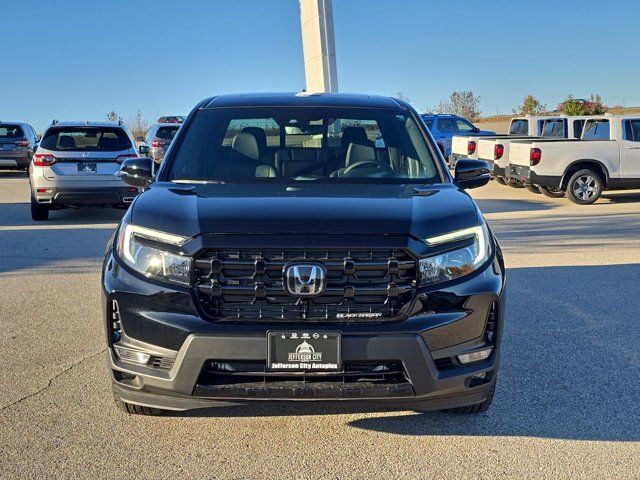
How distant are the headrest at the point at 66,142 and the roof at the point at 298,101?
7.88 meters

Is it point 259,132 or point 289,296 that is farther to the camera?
point 259,132

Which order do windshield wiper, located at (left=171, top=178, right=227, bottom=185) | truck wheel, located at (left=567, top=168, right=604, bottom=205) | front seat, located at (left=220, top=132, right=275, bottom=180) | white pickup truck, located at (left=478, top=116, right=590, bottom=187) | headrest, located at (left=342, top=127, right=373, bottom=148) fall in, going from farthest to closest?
1. white pickup truck, located at (left=478, top=116, right=590, bottom=187)
2. truck wheel, located at (left=567, top=168, right=604, bottom=205)
3. headrest, located at (left=342, top=127, right=373, bottom=148)
4. front seat, located at (left=220, top=132, right=275, bottom=180)
5. windshield wiper, located at (left=171, top=178, right=227, bottom=185)

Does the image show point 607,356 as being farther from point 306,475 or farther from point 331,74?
point 331,74

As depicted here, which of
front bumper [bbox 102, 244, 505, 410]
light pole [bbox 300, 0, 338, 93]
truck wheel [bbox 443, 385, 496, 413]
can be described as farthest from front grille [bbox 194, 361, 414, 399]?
light pole [bbox 300, 0, 338, 93]

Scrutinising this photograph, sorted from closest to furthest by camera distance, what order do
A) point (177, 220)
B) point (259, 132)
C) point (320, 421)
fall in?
point (177, 220) → point (320, 421) → point (259, 132)

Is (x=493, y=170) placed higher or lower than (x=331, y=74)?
lower

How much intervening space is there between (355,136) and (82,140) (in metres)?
8.81

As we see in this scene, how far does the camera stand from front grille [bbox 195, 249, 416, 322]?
371 cm

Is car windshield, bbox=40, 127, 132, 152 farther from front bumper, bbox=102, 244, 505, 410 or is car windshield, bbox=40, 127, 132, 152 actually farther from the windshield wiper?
front bumper, bbox=102, 244, 505, 410

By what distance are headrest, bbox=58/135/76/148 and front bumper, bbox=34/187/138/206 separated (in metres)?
0.76

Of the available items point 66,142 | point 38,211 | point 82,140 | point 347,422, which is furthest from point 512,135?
point 347,422

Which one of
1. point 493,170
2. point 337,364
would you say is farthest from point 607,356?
point 493,170

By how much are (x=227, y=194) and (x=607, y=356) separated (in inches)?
116

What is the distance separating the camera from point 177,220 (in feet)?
12.9
